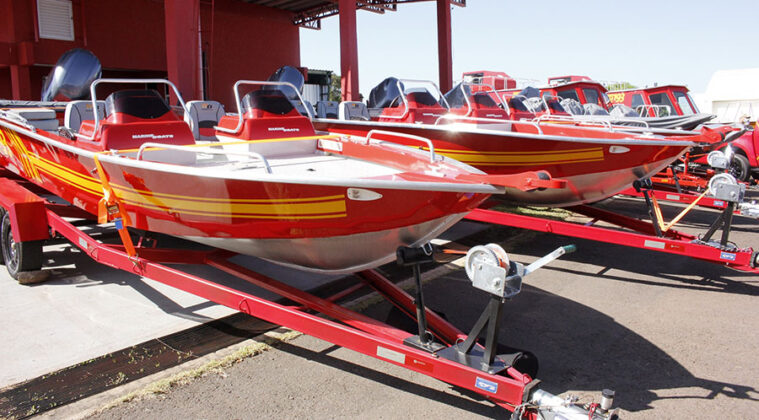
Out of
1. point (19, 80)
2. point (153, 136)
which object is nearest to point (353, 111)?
→ point (153, 136)

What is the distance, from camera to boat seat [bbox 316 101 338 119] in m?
8.36

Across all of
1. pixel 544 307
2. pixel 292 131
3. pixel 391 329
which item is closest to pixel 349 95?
pixel 292 131

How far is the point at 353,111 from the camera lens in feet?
24.4

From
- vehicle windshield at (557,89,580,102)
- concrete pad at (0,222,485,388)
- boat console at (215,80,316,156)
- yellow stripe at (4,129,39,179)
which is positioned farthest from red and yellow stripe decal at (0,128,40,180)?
vehicle windshield at (557,89,580,102)

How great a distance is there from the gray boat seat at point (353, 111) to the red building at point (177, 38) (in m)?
2.09

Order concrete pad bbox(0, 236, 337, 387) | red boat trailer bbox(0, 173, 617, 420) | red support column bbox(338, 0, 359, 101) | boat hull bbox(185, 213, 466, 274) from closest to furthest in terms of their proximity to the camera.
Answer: red boat trailer bbox(0, 173, 617, 420), boat hull bbox(185, 213, 466, 274), concrete pad bbox(0, 236, 337, 387), red support column bbox(338, 0, 359, 101)

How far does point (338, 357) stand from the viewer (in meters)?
3.00

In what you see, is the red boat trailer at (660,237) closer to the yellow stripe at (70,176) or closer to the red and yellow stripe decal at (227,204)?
the red and yellow stripe decal at (227,204)

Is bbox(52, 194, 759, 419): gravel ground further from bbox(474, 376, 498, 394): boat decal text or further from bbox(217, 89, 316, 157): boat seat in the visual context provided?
bbox(217, 89, 316, 157): boat seat

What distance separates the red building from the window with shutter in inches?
0.8

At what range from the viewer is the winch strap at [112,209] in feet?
10.7

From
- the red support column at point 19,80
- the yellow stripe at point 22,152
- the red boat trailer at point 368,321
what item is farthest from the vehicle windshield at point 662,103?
the red support column at point 19,80

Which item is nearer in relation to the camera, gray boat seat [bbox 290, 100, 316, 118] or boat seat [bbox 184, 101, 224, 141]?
gray boat seat [bbox 290, 100, 316, 118]

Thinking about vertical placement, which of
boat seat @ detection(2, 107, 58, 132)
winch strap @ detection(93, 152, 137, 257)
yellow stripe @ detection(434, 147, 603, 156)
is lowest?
winch strap @ detection(93, 152, 137, 257)
